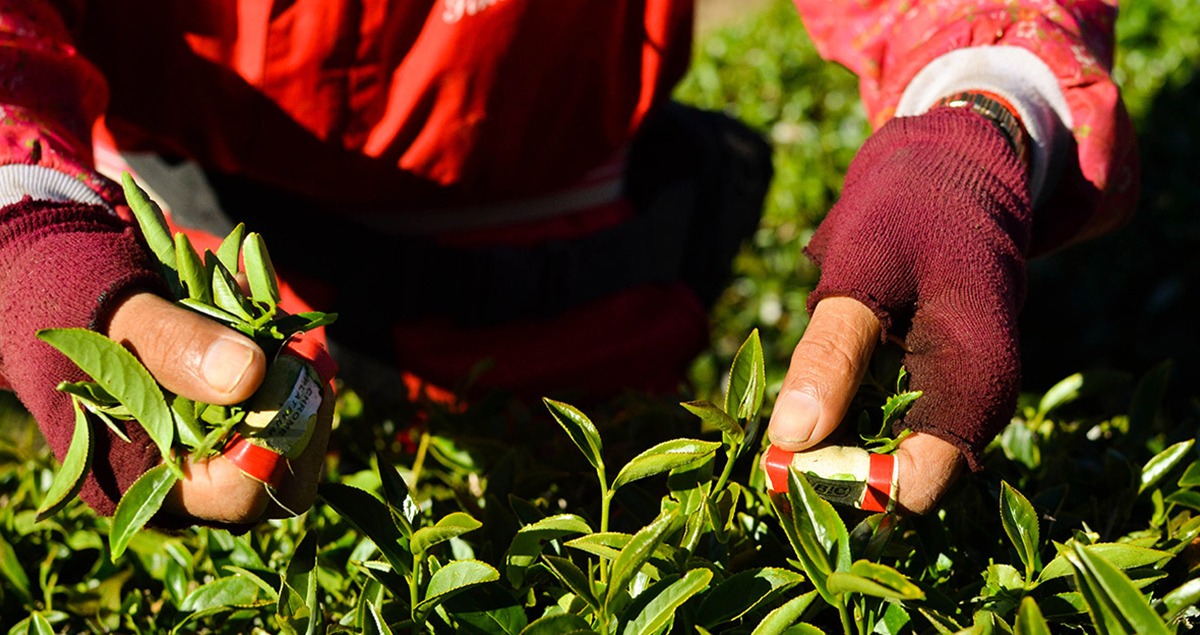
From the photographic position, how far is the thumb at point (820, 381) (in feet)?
2.91

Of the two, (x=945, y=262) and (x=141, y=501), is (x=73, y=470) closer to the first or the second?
(x=141, y=501)

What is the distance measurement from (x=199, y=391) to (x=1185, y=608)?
83 centimetres

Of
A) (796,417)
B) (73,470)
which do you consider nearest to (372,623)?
(73,470)

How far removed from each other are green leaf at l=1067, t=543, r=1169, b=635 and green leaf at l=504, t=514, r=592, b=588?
38cm

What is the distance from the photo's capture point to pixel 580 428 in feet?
3.04

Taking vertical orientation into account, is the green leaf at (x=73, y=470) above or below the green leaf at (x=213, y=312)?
below

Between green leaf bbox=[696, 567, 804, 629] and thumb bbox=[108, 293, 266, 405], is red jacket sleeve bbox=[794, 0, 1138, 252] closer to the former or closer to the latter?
green leaf bbox=[696, 567, 804, 629]

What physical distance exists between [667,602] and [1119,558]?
1.23 ft

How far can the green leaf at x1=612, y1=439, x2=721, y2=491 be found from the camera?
863 mm

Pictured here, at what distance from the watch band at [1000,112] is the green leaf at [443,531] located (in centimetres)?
77

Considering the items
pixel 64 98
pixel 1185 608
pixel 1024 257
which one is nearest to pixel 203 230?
pixel 64 98

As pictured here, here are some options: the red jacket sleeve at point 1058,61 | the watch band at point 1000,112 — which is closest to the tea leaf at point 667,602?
the watch band at point 1000,112

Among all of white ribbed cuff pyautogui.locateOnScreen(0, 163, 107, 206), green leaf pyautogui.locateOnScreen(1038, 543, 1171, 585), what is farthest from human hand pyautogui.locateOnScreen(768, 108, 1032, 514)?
white ribbed cuff pyautogui.locateOnScreen(0, 163, 107, 206)

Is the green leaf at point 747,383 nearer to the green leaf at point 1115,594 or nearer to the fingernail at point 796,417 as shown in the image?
the fingernail at point 796,417
